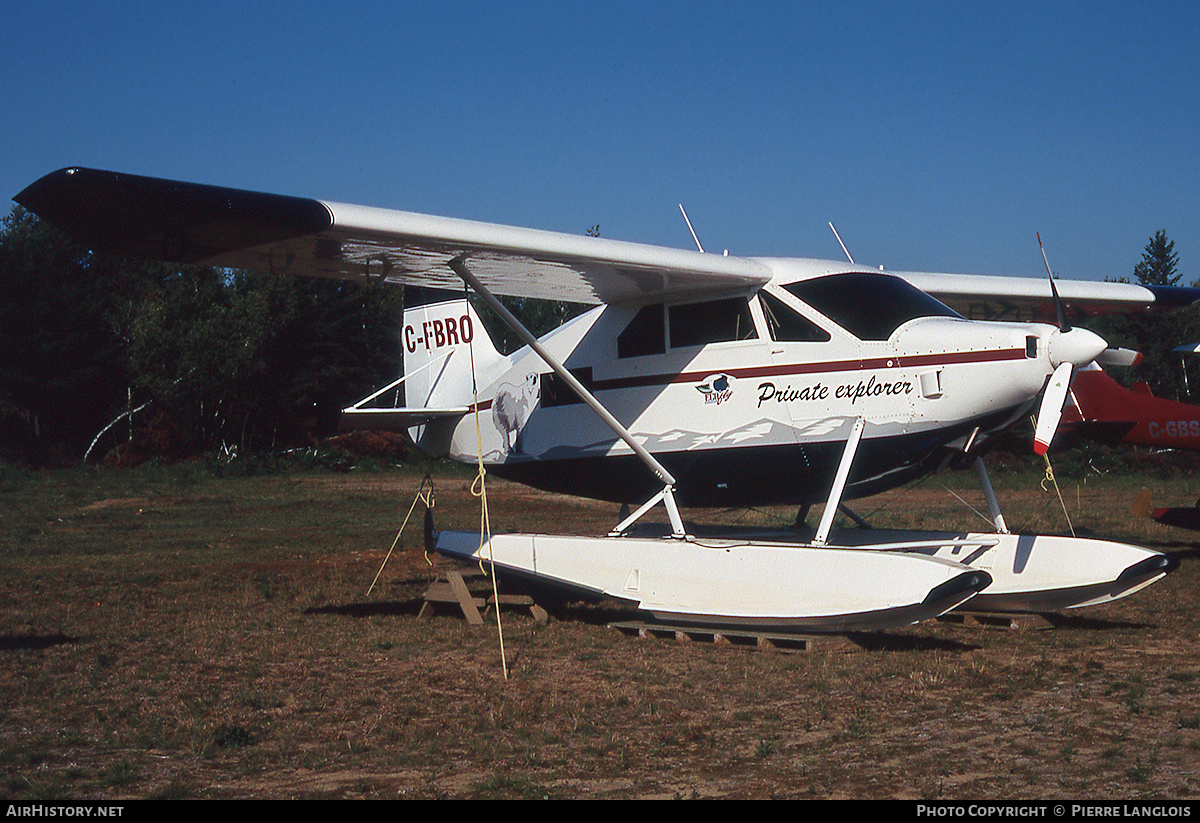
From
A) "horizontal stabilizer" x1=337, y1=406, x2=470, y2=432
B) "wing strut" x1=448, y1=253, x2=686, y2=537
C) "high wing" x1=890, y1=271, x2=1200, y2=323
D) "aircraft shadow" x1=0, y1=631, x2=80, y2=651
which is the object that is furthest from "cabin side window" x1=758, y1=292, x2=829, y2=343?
"aircraft shadow" x1=0, y1=631, x2=80, y2=651

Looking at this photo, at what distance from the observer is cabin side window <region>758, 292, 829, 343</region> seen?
9242mm

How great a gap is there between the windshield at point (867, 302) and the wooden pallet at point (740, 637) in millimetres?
2732

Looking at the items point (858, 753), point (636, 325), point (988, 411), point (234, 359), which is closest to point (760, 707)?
point (858, 753)

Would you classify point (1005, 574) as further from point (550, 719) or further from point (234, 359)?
point (234, 359)

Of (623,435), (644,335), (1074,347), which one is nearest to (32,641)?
(623,435)

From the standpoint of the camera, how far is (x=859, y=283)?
30.7 ft

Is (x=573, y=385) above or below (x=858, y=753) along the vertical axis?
above

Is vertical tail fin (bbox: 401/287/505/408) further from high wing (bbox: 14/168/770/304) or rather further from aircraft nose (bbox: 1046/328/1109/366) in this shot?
aircraft nose (bbox: 1046/328/1109/366)

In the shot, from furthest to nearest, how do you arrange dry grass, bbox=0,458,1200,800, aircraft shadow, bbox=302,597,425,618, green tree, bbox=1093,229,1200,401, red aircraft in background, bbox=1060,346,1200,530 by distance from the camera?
green tree, bbox=1093,229,1200,401 → red aircraft in background, bbox=1060,346,1200,530 → aircraft shadow, bbox=302,597,425,618 → dry grass, bbox=0,458,1200,800

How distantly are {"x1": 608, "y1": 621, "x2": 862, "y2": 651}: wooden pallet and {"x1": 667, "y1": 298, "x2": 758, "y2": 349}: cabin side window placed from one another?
9.18ft

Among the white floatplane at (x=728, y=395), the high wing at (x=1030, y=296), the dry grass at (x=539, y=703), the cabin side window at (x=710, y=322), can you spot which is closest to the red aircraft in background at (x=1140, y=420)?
the high wing at (x=1030, y=296)

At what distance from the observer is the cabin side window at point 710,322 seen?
9695 millimetres

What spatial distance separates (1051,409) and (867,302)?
1.88m
